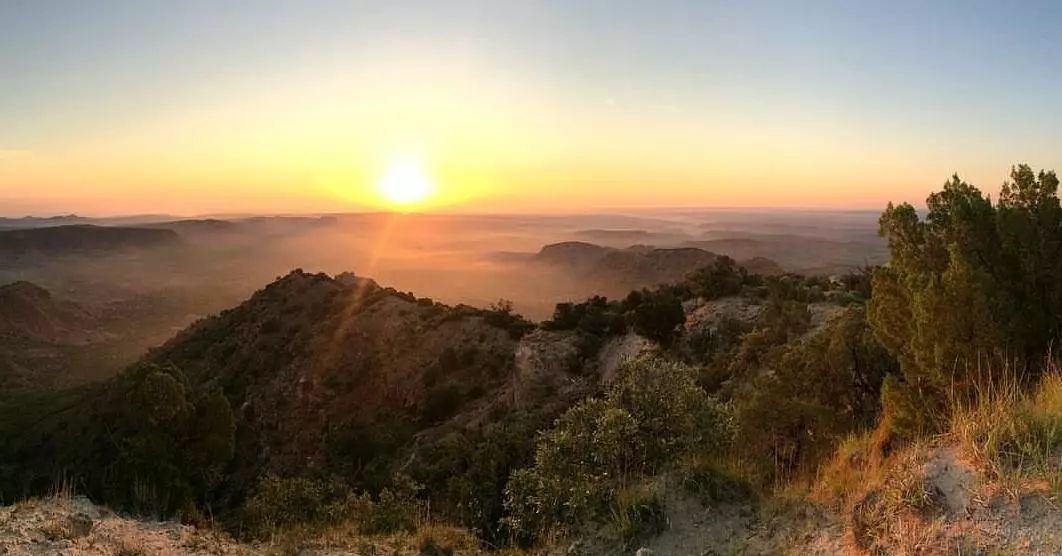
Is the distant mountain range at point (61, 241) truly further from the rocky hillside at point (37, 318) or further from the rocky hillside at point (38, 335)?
the rocky hillside at point (37, 318)

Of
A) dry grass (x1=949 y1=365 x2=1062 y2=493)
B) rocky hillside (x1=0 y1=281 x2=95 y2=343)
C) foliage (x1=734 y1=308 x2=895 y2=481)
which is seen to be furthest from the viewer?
rocky hillside (x1=0 y1=281 x2=95 y2=343)

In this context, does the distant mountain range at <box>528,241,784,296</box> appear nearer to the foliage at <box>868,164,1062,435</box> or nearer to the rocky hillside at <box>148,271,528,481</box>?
the rocky hillside at <box>148,271,528,481</box>

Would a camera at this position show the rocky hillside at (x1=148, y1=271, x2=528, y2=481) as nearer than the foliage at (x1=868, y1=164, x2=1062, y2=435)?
No

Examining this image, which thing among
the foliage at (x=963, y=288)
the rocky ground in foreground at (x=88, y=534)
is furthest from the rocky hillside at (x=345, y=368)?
the foliage at (x=963, y=288)

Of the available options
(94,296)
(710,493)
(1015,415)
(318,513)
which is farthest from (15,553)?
(94,296)

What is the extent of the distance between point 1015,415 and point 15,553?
9.13 meters

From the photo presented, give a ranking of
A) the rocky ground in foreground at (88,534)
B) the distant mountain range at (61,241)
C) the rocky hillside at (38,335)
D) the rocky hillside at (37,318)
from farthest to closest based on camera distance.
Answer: the distant mountain range at (61,241), the rocky hillside at (37,318), the rocky hillside at (38,335), the rocky ground in foreground at (88,534)

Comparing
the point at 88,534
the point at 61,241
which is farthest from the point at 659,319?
the point at 61,241

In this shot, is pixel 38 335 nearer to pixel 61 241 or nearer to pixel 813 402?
pixel 813 402

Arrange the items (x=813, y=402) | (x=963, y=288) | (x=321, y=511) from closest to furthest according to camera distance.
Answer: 1. (x=963, y=288)
2. (x=813, y=402)
3. (x=321, y=511)

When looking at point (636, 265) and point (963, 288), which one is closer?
point (963, 288)

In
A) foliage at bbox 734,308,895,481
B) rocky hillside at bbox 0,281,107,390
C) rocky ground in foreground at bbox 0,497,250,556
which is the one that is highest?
foliage at bbox 734,308,895,481

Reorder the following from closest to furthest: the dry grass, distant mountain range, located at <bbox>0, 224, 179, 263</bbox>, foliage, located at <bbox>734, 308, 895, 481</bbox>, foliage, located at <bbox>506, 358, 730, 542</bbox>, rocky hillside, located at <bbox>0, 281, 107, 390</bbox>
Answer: the dry grass → foliage, located at <bbox>506, 358, 730, 542</bbox> → foliage, located at <bbox>734, 308, 895, 481</bbox> → rocky hillside, located at <bbox>0, 281, 107, 390</bbox> → distant mountain range, located at <bbox>0, 224, 179, 263</bbox>

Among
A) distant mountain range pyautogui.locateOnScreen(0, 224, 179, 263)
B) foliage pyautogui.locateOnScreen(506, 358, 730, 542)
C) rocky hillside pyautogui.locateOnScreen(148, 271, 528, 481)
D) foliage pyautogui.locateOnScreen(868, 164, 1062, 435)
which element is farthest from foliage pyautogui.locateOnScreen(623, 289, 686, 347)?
distant mountain range pyautogui.locateOnScreen(0, 224, 179, 263)
